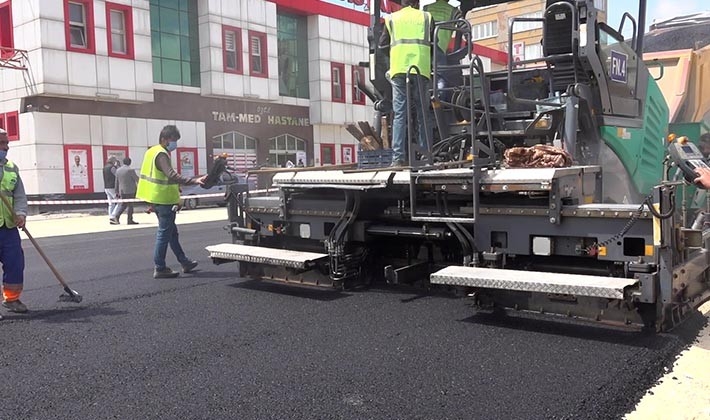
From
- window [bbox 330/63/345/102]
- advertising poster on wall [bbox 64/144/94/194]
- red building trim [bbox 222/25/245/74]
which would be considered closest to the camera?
advertising poster on wall [bbox 64/144/94/194]

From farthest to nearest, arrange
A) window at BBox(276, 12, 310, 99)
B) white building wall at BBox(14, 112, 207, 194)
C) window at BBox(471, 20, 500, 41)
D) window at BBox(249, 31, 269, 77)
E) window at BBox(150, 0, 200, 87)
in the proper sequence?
window at BBox(276, 12, 310, 99) → window at BBox(249, 31, 269, 77) → window at BBox(150, 0, 200, 87) → white building wall at BBox(14, 112, 207, 194) → window at BBox(471, 20, 500, 41)

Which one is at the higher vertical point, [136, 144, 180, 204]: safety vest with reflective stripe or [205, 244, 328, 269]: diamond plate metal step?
[136, 144, 180, 204]: safety vest with reflective stripe

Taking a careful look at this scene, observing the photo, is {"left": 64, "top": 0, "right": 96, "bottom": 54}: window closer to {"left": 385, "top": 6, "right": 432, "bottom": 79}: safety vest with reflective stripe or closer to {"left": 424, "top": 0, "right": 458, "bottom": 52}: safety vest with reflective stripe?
{"left": 424, "top": 0, "right": 458, "bottom": 52}: safety vest with reflective stripe

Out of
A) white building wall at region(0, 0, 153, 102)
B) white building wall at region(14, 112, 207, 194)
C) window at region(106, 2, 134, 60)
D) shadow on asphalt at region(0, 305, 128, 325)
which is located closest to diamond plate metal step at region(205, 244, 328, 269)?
shadow on asphalt at region(0, 305, 128, 325)

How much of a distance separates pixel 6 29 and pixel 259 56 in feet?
30.2

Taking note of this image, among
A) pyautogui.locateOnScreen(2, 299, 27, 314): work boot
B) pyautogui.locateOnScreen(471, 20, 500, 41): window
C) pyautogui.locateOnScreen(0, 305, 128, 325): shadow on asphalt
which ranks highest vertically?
pyautogui.locateOnScreen(471, 20, 500, 41): window

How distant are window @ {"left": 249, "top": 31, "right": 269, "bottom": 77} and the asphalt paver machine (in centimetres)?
2030

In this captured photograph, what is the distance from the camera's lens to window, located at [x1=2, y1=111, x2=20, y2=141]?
2047 cm

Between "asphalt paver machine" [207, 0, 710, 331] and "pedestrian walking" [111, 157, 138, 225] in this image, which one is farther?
"pedestrian walking" [111, 157, 138, 225]

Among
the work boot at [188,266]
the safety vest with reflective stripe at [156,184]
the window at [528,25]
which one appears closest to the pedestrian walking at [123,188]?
the work boot at [188,266]

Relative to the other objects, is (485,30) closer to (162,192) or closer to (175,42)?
(162,192)

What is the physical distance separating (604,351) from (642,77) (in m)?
3.13

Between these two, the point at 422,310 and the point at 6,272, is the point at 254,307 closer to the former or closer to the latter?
the point at 422,310

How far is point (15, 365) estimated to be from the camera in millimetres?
4301
